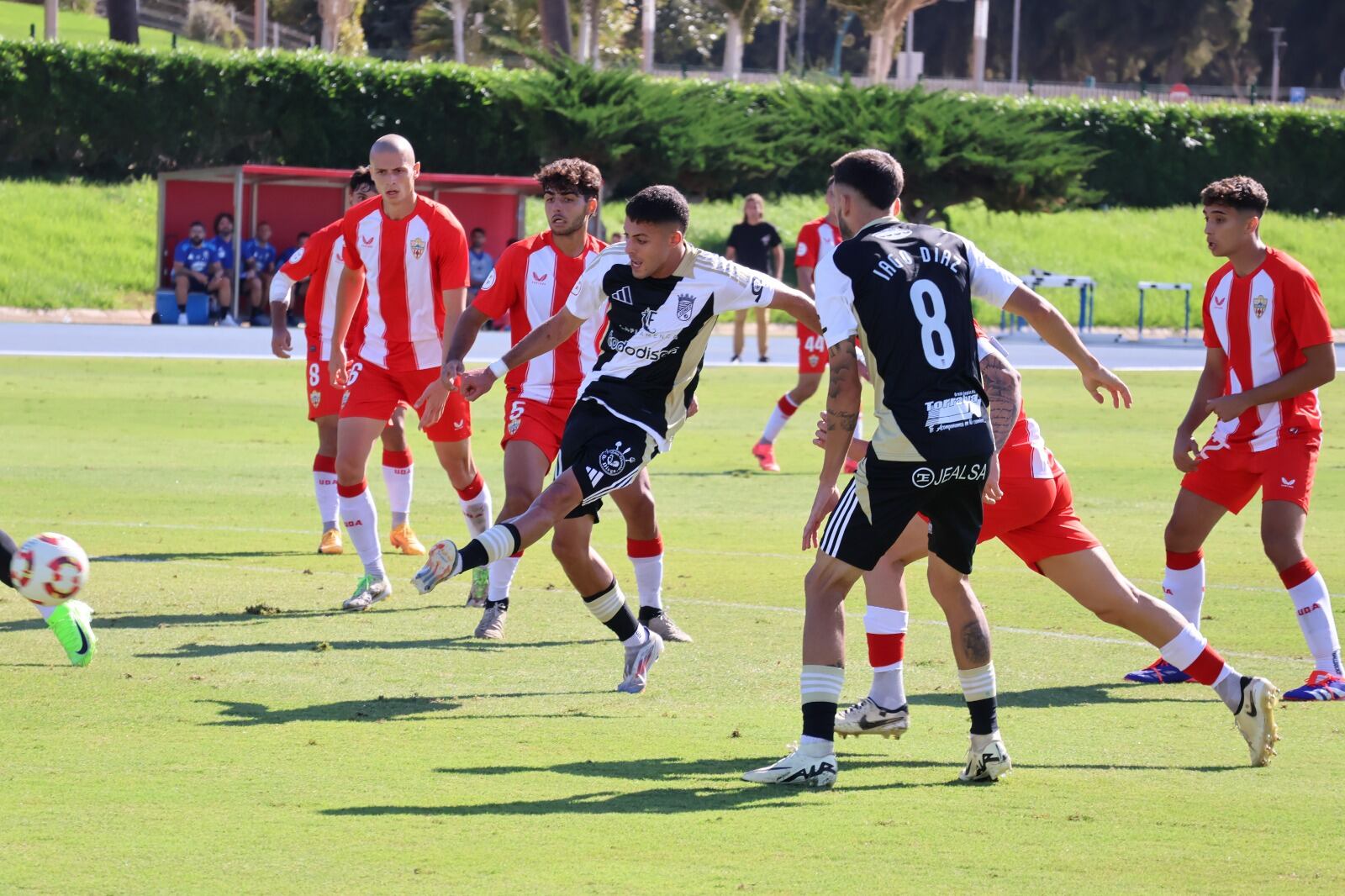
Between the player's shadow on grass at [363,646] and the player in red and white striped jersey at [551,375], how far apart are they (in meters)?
0.15

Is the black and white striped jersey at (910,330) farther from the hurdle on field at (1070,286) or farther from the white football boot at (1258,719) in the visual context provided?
the hurdle on field at (1070,286)

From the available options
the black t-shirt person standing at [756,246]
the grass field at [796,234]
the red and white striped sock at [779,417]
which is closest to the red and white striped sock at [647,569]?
the red and white striped sock at [779,417]

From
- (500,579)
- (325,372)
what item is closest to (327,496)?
(325,372)

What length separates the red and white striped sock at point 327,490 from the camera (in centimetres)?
1120

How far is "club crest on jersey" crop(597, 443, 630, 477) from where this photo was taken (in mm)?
6953

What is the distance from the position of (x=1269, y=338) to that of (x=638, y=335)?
2694 mm

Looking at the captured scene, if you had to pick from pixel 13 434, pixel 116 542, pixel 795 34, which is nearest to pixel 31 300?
pixel 13 434

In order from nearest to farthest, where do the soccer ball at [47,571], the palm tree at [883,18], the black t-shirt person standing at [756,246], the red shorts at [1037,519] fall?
the red shorts at [1037,519], the soccer ball at [47,571], the black t-shirt person standing at [756,246], the palm tree at [883,18]

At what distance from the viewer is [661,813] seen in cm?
537

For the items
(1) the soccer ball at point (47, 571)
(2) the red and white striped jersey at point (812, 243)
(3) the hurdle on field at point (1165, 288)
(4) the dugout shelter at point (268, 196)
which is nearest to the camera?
(1) the soccer ball at point (47, 571)

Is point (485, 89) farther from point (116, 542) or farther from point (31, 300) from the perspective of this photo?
point (116, 542)

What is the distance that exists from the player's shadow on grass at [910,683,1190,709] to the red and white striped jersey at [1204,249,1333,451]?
1145 mm

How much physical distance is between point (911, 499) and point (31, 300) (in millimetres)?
31040

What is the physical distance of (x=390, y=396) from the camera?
31.3ft
